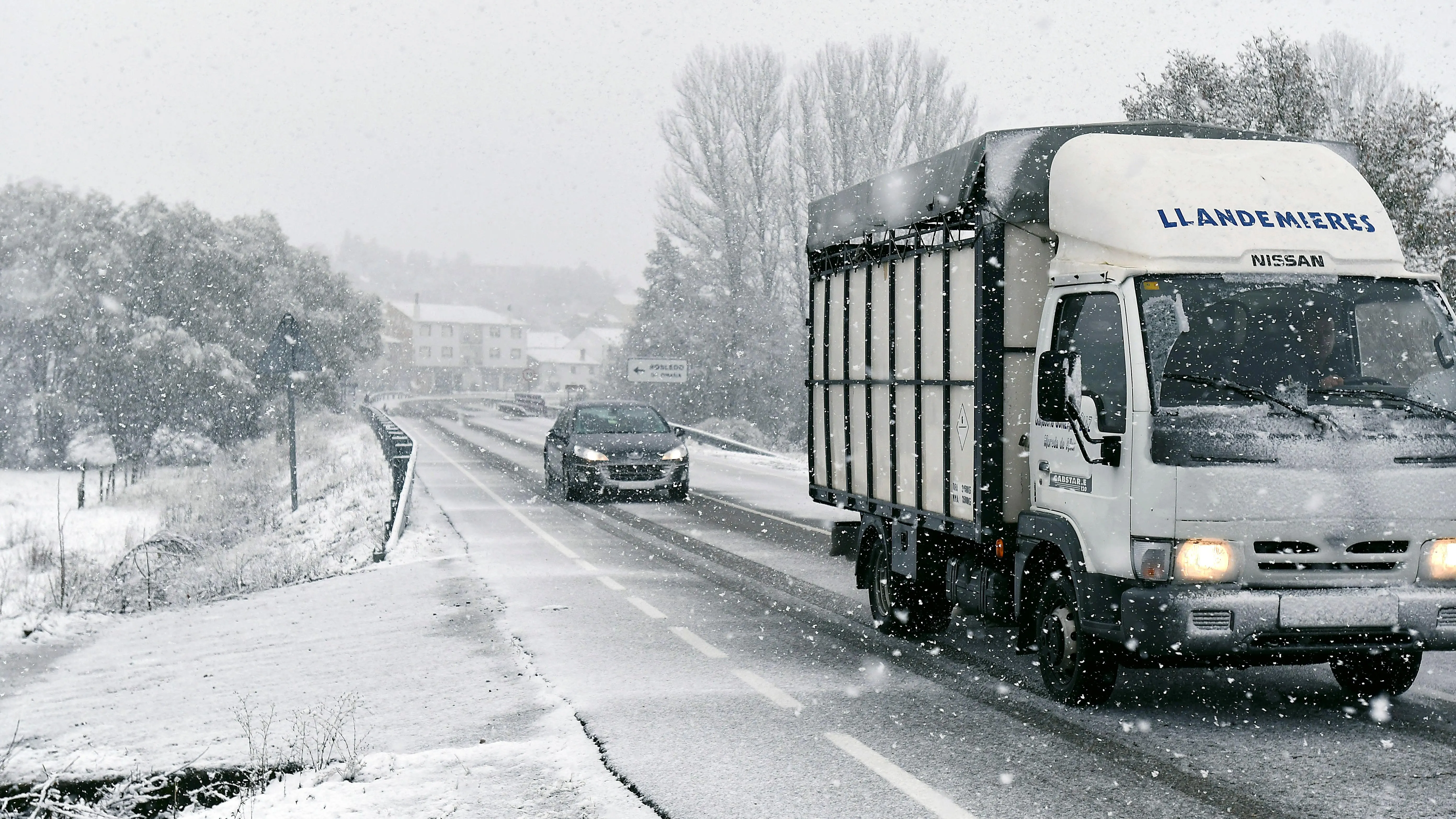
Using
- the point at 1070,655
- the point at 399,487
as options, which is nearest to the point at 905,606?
the point at 1070,655

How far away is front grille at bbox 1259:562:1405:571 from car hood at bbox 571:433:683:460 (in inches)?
634

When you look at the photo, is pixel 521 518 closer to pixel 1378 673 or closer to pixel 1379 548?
pixel 1378 673

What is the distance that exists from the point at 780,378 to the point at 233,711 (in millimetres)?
48137

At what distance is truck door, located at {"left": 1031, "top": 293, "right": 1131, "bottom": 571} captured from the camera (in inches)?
262

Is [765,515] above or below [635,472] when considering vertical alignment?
below

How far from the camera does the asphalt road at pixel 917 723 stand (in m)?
5.67

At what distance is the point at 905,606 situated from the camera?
960 centimetres

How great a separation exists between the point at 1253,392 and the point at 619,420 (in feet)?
57.3

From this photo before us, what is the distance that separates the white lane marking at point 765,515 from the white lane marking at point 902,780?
10.5 m

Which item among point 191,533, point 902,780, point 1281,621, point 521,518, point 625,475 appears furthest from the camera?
point 191,533

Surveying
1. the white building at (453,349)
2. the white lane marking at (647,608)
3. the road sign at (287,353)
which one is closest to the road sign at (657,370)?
the road sign at (287,353)

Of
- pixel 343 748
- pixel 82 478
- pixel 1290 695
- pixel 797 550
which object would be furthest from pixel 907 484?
pixel 82 478

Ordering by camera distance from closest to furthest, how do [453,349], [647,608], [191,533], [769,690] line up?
[769,690]
[647,608]
[191,533]
[453,349]

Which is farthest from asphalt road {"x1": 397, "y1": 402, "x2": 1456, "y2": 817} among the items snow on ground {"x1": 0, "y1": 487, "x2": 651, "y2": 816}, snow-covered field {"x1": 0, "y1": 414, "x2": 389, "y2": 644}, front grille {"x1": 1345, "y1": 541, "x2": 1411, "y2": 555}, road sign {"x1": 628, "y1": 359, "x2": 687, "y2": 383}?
road sign {"x1": 628, "y1": 359, "x2": 687, "y2": 383}
